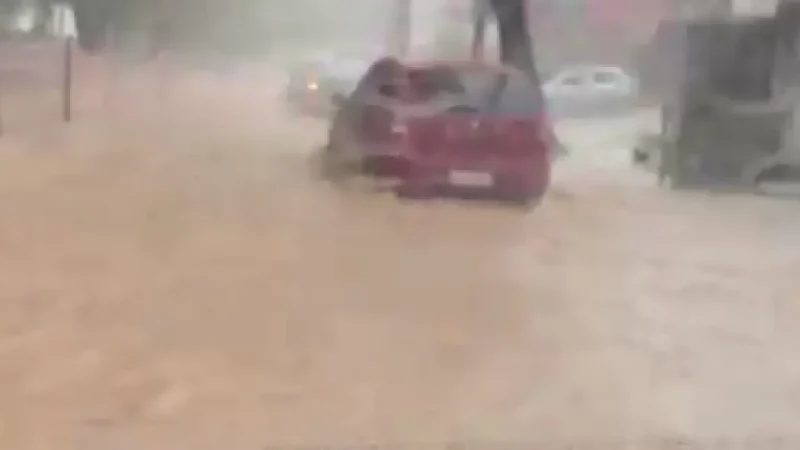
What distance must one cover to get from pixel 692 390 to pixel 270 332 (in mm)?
251

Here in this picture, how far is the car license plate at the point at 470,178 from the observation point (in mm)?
963

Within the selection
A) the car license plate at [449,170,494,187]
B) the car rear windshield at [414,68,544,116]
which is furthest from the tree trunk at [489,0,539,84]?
the car license plate at [449,170,494,187]

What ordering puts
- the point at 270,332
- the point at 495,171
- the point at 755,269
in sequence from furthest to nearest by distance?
the point at 495,171, the point at 755,269, the point at 270,332

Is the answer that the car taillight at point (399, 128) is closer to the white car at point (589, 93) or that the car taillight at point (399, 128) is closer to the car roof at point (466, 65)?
the car roof at point (466, 65)

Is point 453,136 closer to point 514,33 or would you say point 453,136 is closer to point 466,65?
point 466,65

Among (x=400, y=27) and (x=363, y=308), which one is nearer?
(x=363, y=308)

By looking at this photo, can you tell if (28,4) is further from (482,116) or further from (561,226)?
(561,226)

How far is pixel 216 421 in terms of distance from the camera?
1.73ft

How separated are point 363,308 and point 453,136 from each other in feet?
1.07

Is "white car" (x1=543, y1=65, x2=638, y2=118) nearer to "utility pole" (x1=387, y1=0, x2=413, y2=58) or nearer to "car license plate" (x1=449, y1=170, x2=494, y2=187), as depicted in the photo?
"utility pole" (x1=387, y1=0, x2=413, y2=58)

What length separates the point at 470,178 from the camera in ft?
3.17

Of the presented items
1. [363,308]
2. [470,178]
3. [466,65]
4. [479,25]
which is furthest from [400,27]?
[363,308]

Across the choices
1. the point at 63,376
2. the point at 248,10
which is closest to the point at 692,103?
the point at 248,10

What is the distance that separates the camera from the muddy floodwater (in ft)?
1.78
